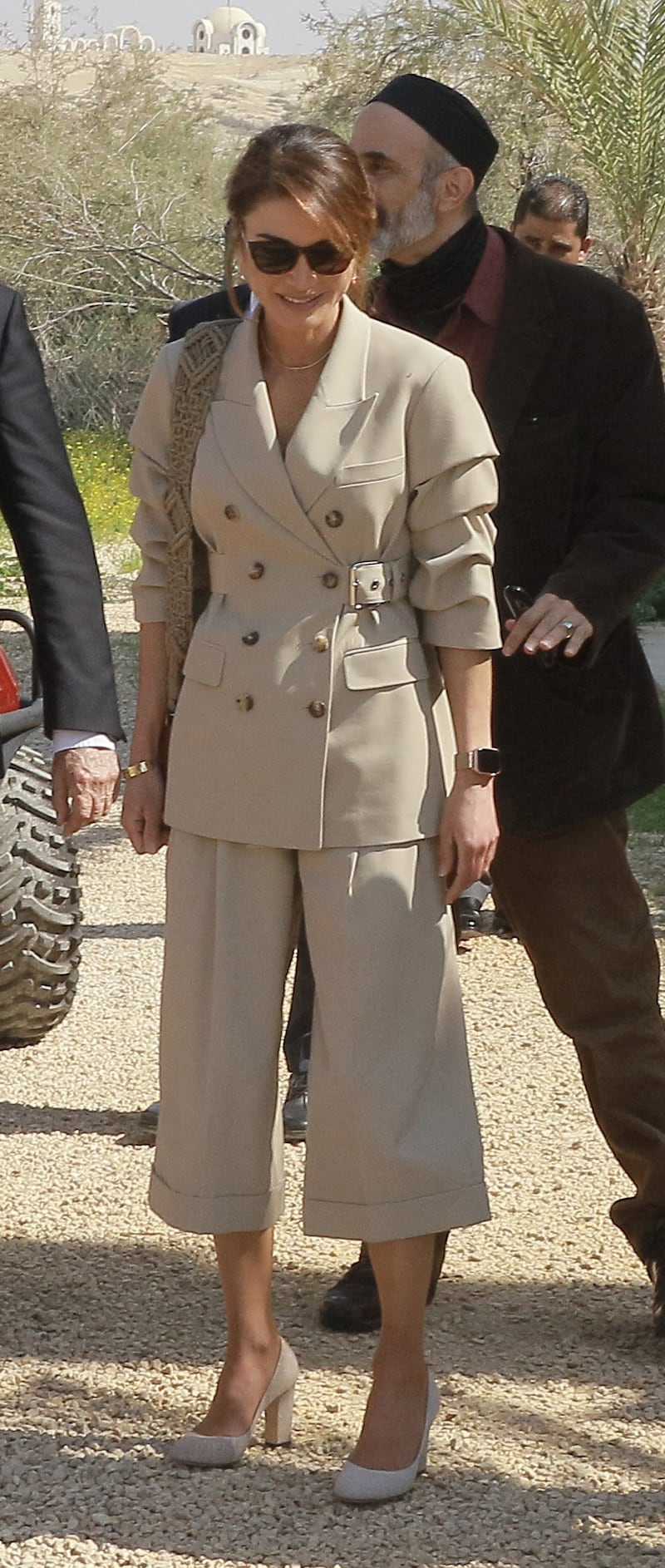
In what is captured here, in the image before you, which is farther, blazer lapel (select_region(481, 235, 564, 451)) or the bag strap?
blazer lapel (select_region(481, 235, 564, 451))

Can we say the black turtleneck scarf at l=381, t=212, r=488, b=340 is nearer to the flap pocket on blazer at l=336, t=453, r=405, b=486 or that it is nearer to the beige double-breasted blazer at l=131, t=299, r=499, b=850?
the beige double-breasted blazer at l=131, t=299, r=499, b=850

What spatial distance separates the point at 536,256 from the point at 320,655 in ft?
3.05

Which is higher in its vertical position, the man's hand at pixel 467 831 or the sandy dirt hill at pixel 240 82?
the man's hand at pixel 467 831

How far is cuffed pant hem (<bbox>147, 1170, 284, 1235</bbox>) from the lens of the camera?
9.56 feet

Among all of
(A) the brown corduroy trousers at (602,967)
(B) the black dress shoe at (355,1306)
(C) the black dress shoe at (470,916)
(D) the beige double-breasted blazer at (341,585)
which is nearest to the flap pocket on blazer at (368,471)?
(D) the beige double-breasted blazer at (341,585)

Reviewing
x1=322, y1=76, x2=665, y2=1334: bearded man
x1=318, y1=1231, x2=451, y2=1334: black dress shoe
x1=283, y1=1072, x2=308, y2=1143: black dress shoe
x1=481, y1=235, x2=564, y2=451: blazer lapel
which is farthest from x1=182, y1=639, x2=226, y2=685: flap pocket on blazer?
x1=283, y1=1072, x2=308, y2=1143: black dress shoe

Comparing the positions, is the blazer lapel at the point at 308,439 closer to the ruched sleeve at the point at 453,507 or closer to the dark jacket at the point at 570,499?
the ruched sleeve at the point at 453,507

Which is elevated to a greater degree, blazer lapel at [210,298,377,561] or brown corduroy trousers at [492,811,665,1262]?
blazer lapel at [210,298,377,561]

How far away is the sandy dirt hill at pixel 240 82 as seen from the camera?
92.8 metres

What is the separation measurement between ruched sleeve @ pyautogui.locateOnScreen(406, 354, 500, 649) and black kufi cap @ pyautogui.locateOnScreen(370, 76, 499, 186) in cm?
52

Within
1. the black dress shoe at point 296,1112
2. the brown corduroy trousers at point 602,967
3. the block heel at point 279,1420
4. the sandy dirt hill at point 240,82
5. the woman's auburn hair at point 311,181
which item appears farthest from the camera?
the sandy dirt hill at point 240,82

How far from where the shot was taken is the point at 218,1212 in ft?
9.57

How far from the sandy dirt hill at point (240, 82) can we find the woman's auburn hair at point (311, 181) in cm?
8209

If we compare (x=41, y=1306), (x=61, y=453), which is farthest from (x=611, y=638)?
(x=41, y=1306)
